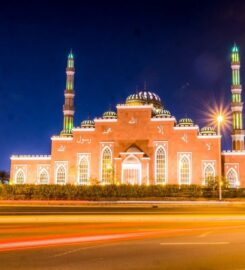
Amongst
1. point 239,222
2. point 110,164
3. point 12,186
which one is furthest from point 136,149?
point 239,222

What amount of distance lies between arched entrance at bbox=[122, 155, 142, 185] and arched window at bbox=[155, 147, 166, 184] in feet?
7.76

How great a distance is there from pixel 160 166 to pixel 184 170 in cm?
323

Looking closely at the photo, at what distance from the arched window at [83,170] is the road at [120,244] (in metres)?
43.8

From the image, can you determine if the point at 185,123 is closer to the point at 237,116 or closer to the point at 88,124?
the point at 237,116

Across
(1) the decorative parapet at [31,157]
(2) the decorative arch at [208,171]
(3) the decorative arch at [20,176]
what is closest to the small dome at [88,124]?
(1) the decorative parapet at [31,157]

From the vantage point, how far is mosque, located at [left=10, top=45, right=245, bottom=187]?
5575 cm

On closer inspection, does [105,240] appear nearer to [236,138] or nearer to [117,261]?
[117,261]

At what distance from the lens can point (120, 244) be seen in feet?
32.2

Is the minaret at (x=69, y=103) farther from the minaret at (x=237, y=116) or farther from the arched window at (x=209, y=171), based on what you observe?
the minaret at (x=237, y=116)

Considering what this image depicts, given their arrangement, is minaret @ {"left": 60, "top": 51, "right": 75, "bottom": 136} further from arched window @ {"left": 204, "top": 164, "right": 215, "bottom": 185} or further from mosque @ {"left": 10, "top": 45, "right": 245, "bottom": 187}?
arched window @ {"left": 204, "top": 164, "right": 215, "bottom": 185}

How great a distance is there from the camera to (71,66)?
6756cm

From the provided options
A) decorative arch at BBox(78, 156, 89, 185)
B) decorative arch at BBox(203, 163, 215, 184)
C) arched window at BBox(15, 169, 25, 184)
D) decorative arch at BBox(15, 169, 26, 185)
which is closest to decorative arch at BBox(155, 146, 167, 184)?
decorative arch at BBox(203, 163, 215, 184)

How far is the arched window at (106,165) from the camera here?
5744cm

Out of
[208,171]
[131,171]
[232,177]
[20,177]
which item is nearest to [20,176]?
[20,177]
